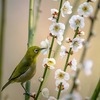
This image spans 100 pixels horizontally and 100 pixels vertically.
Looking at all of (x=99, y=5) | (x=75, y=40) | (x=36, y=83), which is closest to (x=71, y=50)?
(x=75, y=40)

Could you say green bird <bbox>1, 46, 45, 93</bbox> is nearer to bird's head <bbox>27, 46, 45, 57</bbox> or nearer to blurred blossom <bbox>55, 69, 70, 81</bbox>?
bird's head <bbox>27, 46, 45, 57</bbox>

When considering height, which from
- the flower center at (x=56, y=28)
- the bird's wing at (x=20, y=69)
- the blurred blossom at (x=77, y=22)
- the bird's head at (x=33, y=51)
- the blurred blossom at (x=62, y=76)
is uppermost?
the blurred blossom at (x=77, y=22)

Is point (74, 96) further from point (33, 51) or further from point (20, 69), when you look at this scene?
point (20, 69)

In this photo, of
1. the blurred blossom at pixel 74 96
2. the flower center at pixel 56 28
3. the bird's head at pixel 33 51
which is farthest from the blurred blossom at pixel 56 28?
the blurred blossom at pixel 74 96

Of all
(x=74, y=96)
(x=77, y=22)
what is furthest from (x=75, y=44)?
(x=74, y=96)

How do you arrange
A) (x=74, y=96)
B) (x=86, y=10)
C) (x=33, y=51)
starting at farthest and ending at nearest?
(x=33, y=51)
(x=86, y=10)
(x=74, y=96)

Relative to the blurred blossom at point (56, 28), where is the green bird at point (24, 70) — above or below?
below

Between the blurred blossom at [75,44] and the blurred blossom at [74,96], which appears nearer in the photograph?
the blurred blossom at [74,96]

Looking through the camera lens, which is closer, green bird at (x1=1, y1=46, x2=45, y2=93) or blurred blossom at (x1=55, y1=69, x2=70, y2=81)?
blurred blossom at (x1=55, y1=69, x2=70, y2=81)

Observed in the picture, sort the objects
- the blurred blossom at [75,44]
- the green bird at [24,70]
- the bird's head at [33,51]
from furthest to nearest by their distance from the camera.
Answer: the green bird at [24,70], the bird's head at [33,51], the blurred blossom at [75,44]

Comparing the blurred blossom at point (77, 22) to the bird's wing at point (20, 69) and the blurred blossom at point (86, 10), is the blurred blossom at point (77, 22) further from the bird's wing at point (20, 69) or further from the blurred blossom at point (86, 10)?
the bird's wing at point (20, 69)

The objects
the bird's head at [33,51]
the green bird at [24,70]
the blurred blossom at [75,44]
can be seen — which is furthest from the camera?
the green bird at [24,70]

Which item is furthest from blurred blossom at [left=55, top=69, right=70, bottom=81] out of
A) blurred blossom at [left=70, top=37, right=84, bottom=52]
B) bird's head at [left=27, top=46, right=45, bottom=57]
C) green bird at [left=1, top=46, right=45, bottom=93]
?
green bird at [left=1, top=46, right=45, bottom=93]

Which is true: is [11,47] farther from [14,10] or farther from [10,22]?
[14,10]
